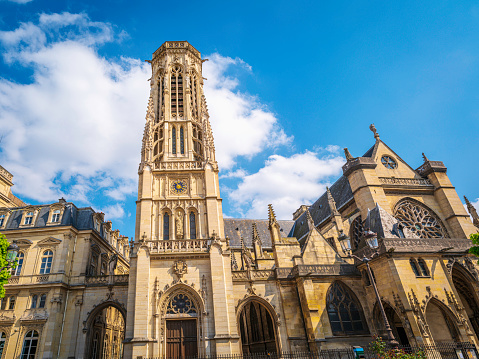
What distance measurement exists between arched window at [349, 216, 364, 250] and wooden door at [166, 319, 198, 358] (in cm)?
1516

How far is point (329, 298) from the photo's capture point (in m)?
21.9

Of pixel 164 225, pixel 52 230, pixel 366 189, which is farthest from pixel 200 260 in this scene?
pixel 366 189

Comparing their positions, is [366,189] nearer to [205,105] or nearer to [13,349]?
[205,105]

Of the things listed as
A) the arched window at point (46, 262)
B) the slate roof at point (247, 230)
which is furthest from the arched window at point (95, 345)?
the slate roof at point (247, 230)

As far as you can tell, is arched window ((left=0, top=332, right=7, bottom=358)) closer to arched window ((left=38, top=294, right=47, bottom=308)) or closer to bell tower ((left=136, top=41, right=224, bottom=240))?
arched window ((left=38, top=294, right=47, bottom=308))

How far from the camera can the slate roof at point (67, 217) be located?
2522 cm

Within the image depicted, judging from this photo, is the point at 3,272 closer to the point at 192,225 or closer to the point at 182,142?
the point at 192,225

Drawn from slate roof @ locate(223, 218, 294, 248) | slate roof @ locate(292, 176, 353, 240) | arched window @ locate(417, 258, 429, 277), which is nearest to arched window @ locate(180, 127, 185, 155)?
slate roof @ locate(223, 218, 294, 248)

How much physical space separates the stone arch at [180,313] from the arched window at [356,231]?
14428 mm

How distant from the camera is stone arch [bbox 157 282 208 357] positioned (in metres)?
19.4

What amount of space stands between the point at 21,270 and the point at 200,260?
1368 cm

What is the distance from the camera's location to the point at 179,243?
2217 centimetres

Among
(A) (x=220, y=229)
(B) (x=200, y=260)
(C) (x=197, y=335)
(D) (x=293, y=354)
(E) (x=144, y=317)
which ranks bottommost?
(D) (x=293, y=354)

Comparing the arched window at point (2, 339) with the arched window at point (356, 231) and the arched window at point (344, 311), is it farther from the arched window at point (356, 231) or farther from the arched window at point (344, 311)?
the arched window at point (356, 231)
